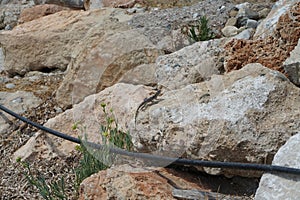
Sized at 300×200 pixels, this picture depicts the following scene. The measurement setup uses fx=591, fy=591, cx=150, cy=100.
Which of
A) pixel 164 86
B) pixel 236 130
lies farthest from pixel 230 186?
pixel 164 86

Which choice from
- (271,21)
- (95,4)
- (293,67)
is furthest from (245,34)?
(95,4)

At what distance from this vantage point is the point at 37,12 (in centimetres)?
630

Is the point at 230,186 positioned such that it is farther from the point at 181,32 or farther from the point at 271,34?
the point at 181,32

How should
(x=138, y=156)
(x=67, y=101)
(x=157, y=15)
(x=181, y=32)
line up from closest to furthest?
(x=138, y=156) → (x=67, y=101) → (x=181, y=32) → (x=157, y=15)

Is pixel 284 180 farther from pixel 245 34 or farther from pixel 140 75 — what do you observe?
pixel 245 34

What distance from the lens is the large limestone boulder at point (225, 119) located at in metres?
2.78

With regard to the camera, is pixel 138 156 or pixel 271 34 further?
pixel 271 34

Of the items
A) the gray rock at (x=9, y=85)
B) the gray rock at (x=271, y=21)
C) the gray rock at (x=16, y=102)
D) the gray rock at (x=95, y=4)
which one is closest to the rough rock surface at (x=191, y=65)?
the gray rock at (x=271, y=21)

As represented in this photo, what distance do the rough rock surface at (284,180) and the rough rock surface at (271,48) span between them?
2.98 ft

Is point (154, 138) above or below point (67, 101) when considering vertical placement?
above

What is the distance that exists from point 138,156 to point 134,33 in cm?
169

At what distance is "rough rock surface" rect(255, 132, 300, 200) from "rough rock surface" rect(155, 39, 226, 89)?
41.4 inches

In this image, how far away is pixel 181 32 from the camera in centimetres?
479

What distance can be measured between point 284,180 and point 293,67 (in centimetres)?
82
